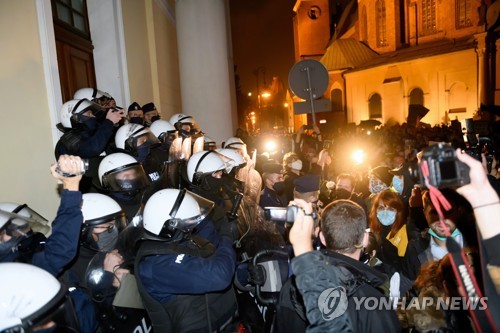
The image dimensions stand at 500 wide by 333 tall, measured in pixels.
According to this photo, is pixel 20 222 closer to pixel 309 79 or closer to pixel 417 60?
pixel 309 79

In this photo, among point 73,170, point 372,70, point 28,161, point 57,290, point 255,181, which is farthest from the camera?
point 372,70

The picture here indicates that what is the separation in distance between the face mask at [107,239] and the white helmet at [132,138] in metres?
1.86

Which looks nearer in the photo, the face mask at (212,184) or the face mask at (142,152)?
the face mask at (212,184)

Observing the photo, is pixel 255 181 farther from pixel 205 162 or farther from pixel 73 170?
pixel 73 170

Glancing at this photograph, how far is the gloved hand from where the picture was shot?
2951 millimetres

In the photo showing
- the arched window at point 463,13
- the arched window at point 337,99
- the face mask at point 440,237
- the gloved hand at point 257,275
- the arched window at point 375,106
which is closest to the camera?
the gloved hand at point 257,275

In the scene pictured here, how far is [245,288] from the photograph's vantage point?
3.22 metres

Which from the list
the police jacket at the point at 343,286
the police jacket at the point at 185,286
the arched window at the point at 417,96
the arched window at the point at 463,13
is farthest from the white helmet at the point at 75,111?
the arched window at the point at 417,96

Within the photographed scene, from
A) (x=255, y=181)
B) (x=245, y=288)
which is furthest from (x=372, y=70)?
(x=245, y=288)

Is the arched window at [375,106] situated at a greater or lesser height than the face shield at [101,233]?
greater

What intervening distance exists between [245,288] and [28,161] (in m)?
2.77

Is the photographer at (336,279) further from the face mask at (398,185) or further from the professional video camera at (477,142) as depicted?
the face mask at (398,185)

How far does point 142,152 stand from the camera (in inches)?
191

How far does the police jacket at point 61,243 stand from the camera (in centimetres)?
256
